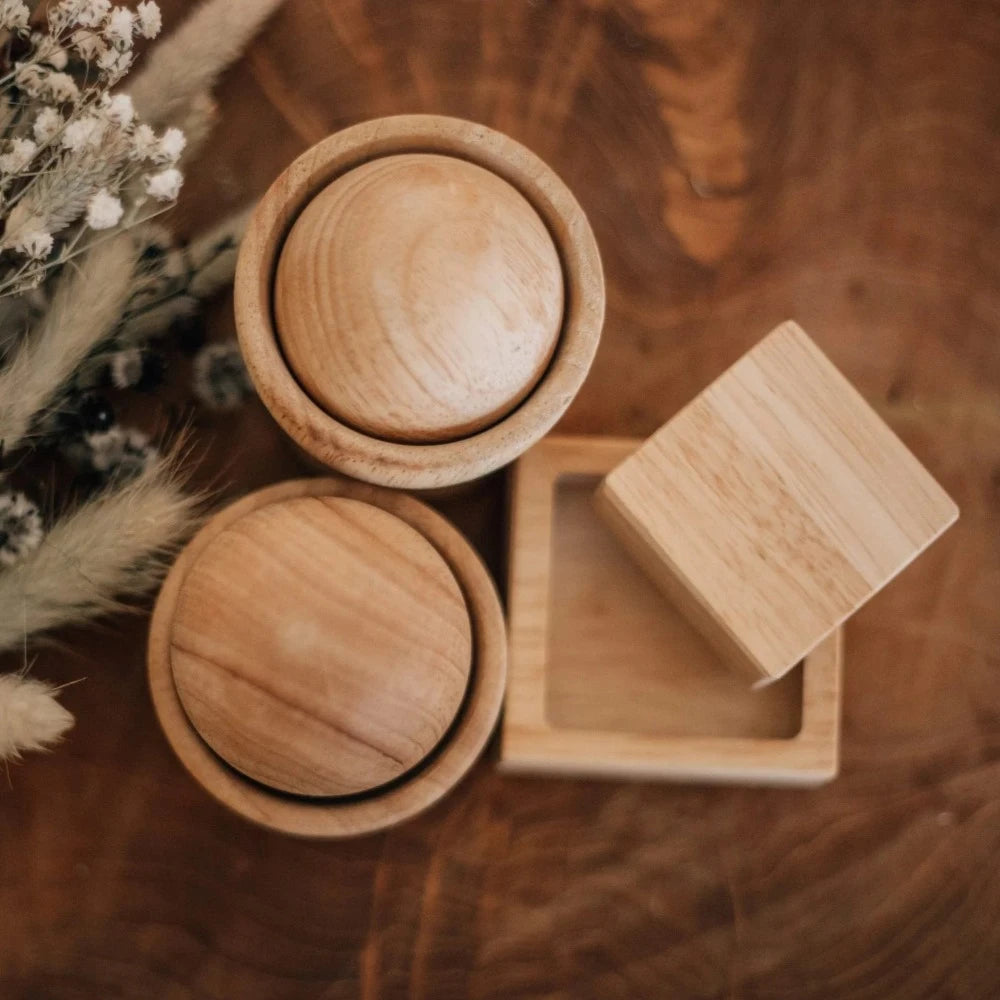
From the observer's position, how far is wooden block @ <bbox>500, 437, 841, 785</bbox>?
0.51m

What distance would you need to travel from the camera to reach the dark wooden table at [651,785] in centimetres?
55

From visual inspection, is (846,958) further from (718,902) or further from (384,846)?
(384,846)

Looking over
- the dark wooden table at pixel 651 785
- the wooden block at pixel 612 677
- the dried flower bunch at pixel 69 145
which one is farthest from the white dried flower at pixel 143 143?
the wooden block at pixel 612 677

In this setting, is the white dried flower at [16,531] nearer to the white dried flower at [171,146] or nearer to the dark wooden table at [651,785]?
the dark wooden table at [651,785]

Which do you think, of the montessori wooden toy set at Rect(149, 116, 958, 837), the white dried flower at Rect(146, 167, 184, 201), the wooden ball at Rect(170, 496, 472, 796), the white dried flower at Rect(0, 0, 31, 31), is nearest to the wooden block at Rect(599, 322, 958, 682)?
the montessori wooden toy set at Rect(149, 116, 958, 837)

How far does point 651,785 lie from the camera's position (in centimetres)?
57

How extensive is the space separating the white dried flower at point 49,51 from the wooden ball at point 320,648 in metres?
0.21

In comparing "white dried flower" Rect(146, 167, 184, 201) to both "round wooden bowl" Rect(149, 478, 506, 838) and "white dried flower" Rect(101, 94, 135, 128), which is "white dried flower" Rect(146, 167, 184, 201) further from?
"round wooden bowl" Rect(149, 478, 506, 838)

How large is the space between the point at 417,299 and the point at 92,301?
7.4 inches

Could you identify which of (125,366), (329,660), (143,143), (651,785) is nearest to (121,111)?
(143,143)

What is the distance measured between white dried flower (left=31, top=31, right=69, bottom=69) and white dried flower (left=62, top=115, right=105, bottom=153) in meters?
0.03

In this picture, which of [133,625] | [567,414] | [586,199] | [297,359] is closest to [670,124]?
[586,199]

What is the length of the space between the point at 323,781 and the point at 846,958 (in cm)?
31

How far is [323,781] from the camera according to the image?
1.43 feet
